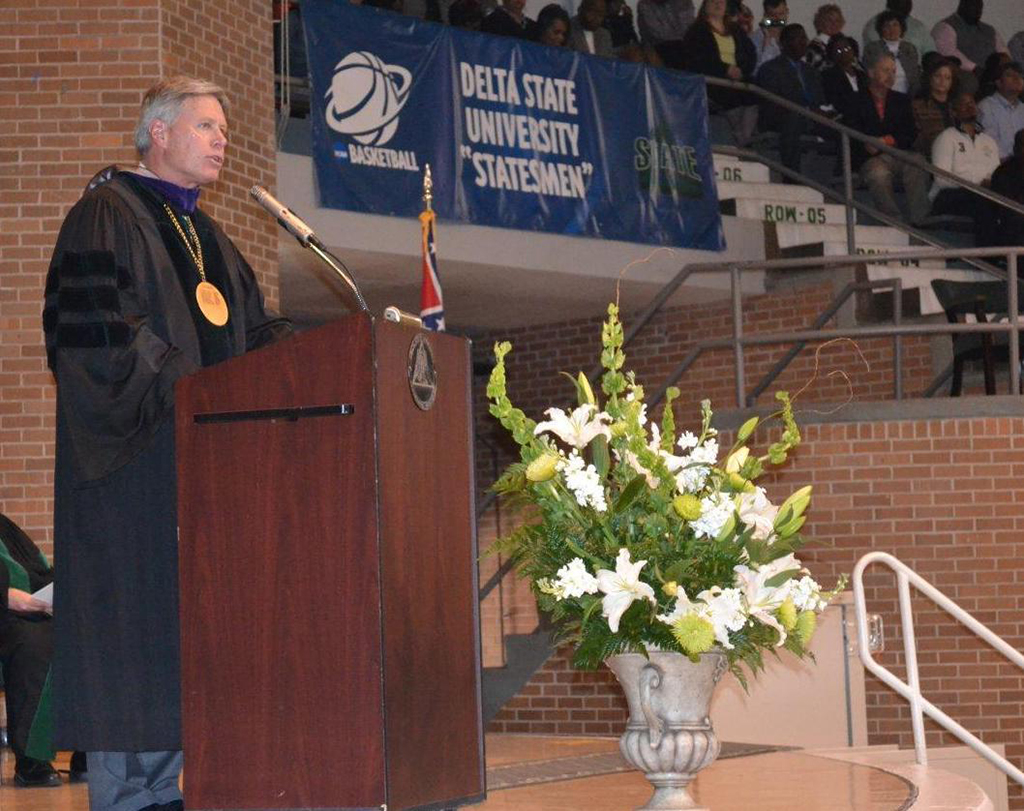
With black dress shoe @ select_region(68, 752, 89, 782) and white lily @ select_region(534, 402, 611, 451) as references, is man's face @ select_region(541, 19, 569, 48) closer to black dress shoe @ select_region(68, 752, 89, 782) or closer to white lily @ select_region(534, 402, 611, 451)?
black dress shoe @ select_region(68, 752, 89, 782)

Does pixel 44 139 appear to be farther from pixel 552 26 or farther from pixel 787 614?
pixel 787 614

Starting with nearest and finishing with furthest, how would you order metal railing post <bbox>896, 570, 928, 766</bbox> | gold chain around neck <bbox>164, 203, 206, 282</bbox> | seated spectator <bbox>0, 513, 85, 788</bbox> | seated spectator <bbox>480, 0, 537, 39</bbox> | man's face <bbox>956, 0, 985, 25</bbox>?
gold chain around neck <bbox>164, 203, 206, 282</bbox> < metal railing post <bbox>896, 570, 928, 766</bbox> < seated spectator <bbox>0, 513, 85, 788</bbox> < seated spectator <bbox>480, 0, 537, 39</bbox> < man's face <bbox>956, 0, 985, 25</bbox>

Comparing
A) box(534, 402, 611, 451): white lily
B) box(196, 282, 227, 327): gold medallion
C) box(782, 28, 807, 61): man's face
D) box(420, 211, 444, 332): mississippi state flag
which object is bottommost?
box(534, 402, 611, 451): white lily

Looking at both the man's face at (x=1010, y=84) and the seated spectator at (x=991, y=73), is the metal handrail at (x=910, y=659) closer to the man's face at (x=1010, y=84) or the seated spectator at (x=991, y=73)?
the man's face at (x=1010, y=84)

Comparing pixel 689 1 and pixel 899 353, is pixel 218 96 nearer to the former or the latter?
pixel 899 353

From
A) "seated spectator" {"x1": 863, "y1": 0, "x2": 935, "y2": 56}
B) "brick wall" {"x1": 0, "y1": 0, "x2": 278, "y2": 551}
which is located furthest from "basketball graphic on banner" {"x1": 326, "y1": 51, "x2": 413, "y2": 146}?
"seated spectator" {"x1": 863, "y1": 0, "x2": 935, "y2": 56}

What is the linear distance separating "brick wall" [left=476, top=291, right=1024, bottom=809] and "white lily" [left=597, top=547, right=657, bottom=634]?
6194 mm

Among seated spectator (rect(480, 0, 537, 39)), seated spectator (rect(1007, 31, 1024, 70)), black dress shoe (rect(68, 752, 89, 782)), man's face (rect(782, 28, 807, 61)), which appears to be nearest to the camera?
black dress shoe (rect(68, 752, 89, 782))

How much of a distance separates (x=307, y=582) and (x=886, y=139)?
10.8 m

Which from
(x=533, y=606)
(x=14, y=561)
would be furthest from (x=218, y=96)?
(x=533, y=606)

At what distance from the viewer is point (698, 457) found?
12.4 ft

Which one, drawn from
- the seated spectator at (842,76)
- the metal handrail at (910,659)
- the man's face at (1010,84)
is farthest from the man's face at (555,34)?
the metal handrail at (910,659)

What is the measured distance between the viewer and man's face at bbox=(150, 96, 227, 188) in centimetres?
362

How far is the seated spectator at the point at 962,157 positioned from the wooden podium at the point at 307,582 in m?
10.2
